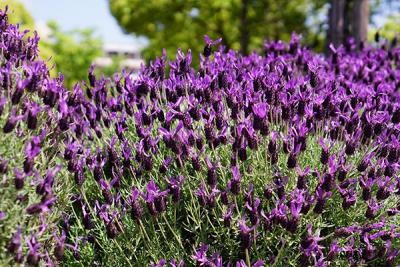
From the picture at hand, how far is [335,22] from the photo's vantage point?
1046 cm

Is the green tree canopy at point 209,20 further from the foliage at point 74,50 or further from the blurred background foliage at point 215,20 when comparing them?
the foliage at point 74,50

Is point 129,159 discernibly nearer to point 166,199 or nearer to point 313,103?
point 166,199

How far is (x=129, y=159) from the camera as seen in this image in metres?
2.98

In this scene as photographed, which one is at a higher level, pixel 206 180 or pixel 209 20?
pixel 209 20

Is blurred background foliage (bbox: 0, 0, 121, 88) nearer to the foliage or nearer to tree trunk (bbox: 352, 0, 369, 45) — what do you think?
the foliage

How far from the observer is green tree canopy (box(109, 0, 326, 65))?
2044 centimetres

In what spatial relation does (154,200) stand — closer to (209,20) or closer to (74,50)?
(209,20)

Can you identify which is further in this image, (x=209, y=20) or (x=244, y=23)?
(x=209, y=20)

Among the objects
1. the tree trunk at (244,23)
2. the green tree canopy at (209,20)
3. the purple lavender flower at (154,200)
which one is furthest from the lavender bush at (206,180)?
the tree trunk at (244,23)

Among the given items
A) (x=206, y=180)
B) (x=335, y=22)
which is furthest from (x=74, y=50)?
(x=206, y=180)

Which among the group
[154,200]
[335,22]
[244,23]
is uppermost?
[244,23]

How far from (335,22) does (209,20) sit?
1090 cm

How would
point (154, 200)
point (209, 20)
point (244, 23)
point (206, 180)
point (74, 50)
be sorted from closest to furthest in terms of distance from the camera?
point (154, 200), point (206, 180), point (244, 23), point (209, 20), point (74, 50)

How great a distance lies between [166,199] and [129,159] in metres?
0.27
